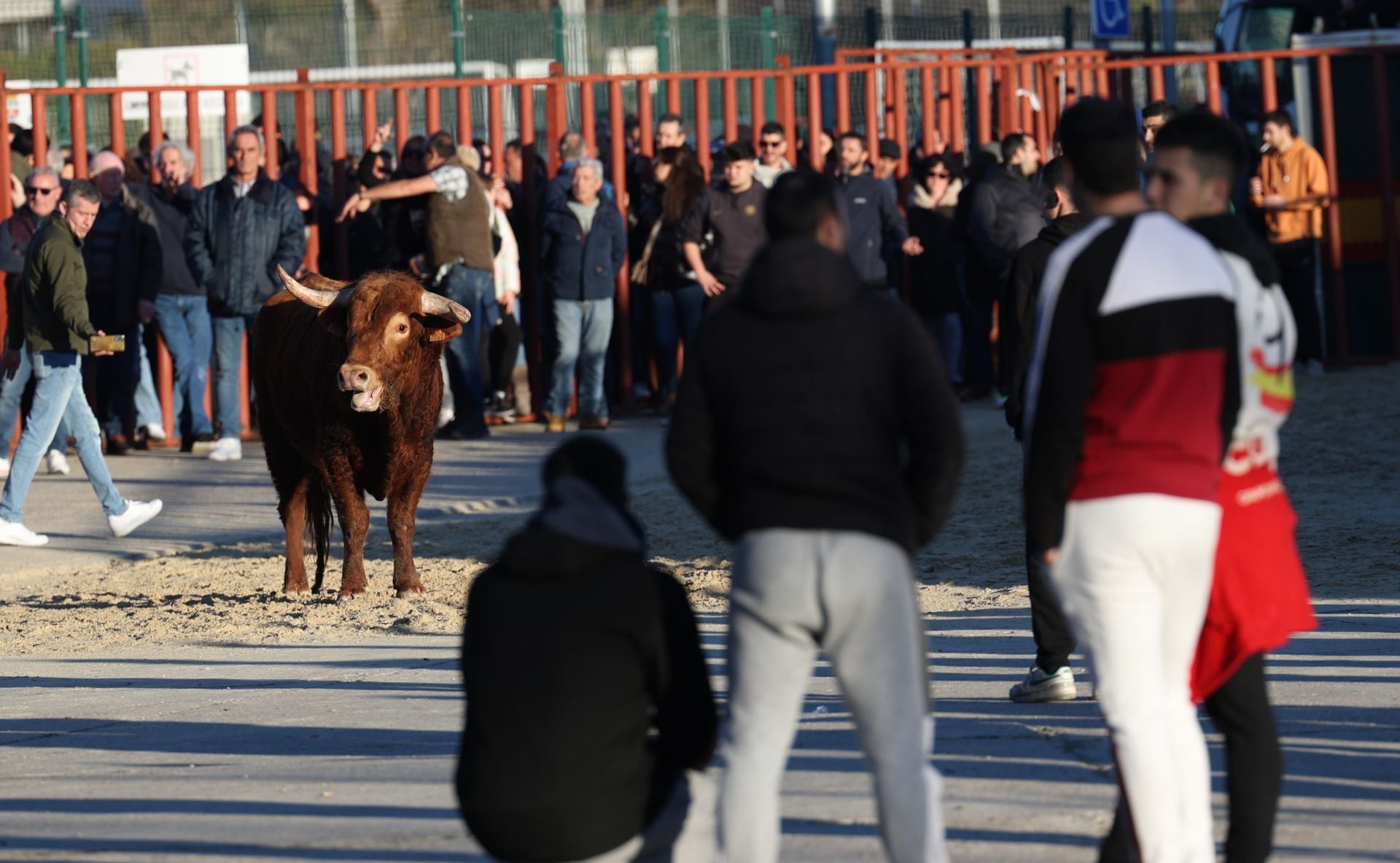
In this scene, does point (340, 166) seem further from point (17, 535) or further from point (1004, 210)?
point (17, 535)

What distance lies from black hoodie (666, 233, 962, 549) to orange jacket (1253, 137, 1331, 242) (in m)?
13.6

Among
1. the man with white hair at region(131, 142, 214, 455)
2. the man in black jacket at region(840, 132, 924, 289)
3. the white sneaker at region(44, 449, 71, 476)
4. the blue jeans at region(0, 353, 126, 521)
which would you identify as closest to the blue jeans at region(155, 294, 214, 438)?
the man with white hair at region(131, 142, 214, 455)

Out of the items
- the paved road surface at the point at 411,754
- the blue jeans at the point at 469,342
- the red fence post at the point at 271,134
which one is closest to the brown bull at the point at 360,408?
the paved road surface at the point at 411,754

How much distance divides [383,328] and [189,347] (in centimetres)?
584

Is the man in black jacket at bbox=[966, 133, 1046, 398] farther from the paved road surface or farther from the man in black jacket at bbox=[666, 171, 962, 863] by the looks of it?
the man in black jacket at bbox=[666, 171, 962, 863]

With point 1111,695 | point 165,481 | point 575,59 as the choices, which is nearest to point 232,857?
point 1111,695

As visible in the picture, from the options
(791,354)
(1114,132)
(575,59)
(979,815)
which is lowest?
(979,815)

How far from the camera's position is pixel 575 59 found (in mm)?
22766

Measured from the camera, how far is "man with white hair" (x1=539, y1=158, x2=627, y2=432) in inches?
602

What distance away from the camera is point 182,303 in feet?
49.8

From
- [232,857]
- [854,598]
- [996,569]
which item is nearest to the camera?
[854,598]

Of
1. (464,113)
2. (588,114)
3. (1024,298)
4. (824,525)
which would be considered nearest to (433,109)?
(464,113)

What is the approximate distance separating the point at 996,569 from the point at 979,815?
4.61m

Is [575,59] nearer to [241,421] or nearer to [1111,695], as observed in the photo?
[241,421]
